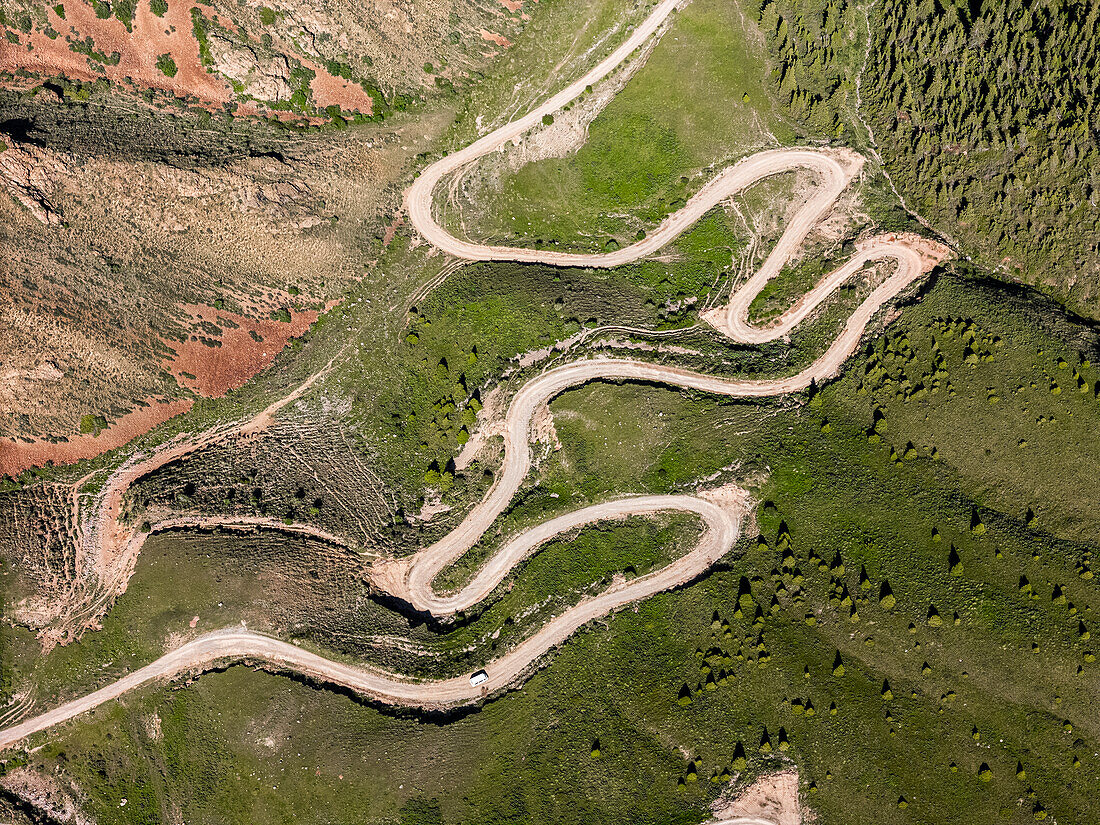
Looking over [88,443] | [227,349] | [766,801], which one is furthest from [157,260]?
[766,801]

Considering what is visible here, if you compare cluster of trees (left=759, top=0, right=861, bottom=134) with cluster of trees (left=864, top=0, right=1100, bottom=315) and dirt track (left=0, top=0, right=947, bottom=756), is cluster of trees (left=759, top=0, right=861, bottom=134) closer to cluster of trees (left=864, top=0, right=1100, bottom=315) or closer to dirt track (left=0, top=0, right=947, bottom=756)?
cluster of trees (left=864, top=0, right=1100, bottom=315)

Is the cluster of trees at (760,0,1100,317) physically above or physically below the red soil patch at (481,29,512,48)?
below

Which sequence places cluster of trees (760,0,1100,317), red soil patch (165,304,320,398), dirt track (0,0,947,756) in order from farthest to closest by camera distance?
red soil patch (165,304,320,398) < cluster of trees (760,0,1100,317) < dirt track (0,0,947,756)

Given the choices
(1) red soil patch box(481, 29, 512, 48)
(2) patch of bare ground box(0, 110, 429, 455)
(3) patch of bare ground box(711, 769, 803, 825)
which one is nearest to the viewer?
(3) patch of bare ground box(711, 769, 803, 825)

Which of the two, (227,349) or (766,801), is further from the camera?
(227,349)

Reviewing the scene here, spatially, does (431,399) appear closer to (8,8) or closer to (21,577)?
(21,577)

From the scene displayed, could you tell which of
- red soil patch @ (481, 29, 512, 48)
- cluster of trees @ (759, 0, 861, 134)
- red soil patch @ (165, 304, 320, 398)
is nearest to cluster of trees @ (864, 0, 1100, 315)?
cluster of trees @ (759, 0, 861, 134)

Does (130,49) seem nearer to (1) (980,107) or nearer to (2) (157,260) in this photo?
(2) (157,260)
